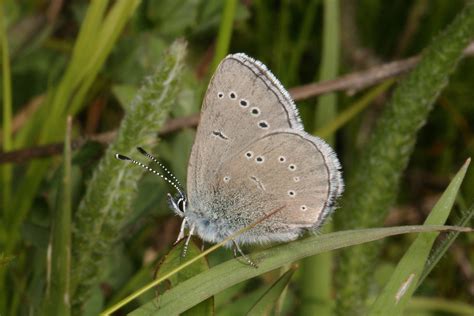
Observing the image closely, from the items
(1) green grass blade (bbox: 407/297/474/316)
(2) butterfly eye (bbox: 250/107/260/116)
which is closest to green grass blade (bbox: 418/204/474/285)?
(2) butterfly eye (bbox: 250/107/260/116)

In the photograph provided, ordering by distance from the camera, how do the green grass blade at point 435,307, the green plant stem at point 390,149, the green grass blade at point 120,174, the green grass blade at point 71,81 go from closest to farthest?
the green grass blade at point 120,174
the green plant stem at point 390,149
the green grass blade at point 71,81
the green grass blade at point 435,307

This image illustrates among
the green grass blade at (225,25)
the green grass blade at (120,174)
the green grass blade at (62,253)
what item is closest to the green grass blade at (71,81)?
the green grass blade at (225,25)

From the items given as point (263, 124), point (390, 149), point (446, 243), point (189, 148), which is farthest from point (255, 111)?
point (189, 148)

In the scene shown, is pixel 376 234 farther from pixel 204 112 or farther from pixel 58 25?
pixel 58 25

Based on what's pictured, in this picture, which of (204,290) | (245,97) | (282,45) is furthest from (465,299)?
(204,290)

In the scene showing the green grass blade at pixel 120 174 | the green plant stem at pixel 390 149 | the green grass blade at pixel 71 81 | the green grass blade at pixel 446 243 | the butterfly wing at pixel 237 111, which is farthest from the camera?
the green grass blade at pixel 71 81

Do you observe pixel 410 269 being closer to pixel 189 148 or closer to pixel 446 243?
pixel 446 243

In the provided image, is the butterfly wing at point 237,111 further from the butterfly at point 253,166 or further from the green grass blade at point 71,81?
the green grass blade at point 71,81

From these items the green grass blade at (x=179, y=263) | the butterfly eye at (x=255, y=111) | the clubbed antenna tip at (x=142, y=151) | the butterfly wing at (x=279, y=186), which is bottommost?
the green grass blade at (x=179, y=263)
